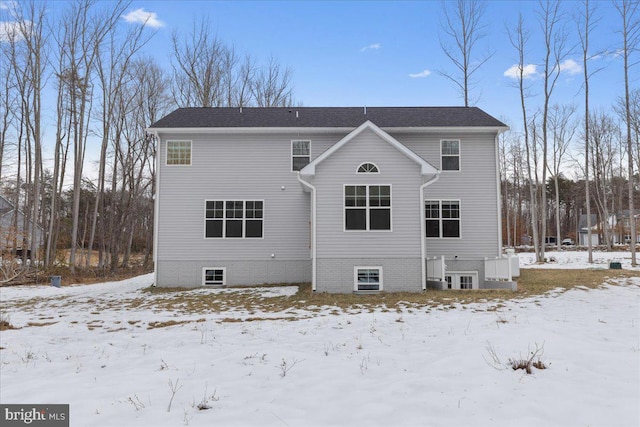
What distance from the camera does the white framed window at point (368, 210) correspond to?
13.4 meters

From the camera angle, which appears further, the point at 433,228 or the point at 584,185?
the point at 584,185

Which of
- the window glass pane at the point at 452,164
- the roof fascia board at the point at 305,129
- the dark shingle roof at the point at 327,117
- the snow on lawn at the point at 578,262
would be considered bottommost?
the snow on lawn at the point at 578,262

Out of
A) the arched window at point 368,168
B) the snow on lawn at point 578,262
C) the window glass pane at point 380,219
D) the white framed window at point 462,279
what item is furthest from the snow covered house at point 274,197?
the snow on lawn at point 578,262

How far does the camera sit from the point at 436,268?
14.4 meters

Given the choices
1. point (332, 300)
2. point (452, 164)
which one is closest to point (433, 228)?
point (452, 164)

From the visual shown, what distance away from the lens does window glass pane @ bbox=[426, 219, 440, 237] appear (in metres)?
15.7

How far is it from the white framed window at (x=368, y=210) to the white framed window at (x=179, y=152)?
23.6 feet

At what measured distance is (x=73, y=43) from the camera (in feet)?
75.2

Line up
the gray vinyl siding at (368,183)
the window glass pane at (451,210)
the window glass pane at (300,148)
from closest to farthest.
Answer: the gray vinyl siding at (368,183) < the window glass pane at (451,210) < the window glass pane at (300,148)

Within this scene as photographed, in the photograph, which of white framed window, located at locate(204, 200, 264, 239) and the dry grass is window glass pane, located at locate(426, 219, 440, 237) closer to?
the dry grass

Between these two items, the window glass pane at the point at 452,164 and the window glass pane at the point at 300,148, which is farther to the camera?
the window glass pane at the point at 300,148

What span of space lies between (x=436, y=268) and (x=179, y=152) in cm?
1114

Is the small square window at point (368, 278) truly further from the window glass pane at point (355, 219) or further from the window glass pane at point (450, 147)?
the window glass pane at point (450, 147)

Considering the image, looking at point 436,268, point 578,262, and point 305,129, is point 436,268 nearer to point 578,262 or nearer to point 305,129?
point 305,129
